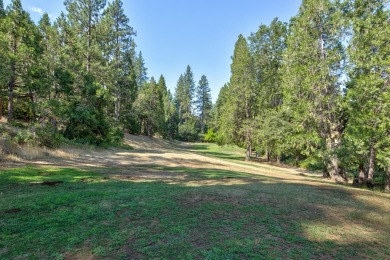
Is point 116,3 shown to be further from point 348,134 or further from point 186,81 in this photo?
point 186,81

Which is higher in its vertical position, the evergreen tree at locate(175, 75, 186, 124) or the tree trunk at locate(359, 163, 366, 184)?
the evergreen tree at locate(175, 75, 186, 124)

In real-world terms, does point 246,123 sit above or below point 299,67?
below

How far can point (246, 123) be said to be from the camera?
28.9 metres

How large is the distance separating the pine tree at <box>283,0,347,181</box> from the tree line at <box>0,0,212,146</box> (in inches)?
668

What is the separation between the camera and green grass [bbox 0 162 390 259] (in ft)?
11.7

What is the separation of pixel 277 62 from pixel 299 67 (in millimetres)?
12891

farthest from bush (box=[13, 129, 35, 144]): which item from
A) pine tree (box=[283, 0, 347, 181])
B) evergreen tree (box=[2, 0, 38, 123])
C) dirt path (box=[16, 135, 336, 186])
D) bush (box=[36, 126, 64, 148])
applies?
pine tree (box=[283, 0, 347, 181])

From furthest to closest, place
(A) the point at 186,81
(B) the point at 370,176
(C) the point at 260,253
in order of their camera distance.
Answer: (A) the point at 186,81, (B) the point at 370,176, (C) the point at 260,253

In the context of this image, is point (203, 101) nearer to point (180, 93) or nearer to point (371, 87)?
point (180, 93)

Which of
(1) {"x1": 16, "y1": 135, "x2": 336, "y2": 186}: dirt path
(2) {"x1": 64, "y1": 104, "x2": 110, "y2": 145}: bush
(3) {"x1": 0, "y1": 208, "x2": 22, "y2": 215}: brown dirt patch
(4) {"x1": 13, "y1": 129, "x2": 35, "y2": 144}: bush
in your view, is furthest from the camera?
(2) {"x1": 64, "y1": 104, "x2": 110, "y2": 145}: bush

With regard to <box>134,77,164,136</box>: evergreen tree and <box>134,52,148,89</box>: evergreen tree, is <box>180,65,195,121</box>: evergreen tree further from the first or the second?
<box>134,77,164,136</box>: evergreen tree

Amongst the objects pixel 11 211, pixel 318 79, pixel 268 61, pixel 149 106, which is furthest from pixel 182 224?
Result: pixel 149 106

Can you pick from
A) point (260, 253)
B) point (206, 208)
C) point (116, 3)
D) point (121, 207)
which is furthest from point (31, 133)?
point (116, 3)

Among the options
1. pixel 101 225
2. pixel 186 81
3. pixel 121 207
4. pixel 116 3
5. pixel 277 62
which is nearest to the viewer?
pixel 101 225
